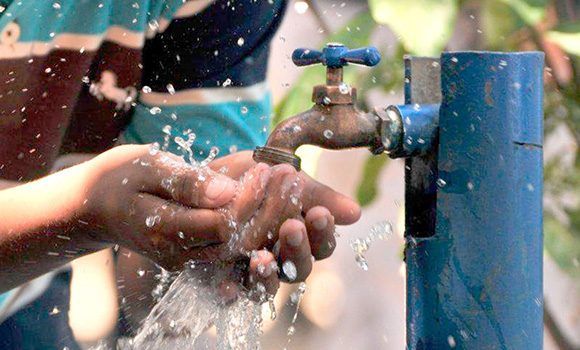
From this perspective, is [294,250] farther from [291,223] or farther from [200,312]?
[200,312]

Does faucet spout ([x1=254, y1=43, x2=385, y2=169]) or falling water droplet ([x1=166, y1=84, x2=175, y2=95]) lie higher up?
faucet spout ([x1=254, y1=43, x2=385, y2=169])

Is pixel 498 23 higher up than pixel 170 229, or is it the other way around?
pixel 170 229

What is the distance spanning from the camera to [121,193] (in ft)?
4.07

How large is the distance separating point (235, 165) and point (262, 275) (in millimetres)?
275

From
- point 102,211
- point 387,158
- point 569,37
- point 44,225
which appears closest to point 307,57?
point 102,211

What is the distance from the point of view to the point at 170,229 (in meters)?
1.19

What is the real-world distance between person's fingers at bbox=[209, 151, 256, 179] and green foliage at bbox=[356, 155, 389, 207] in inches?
55.4

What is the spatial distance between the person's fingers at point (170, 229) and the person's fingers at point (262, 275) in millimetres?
48

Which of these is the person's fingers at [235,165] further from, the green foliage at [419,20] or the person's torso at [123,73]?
the green foliage at [419,20]

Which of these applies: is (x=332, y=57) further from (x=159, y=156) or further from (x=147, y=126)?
(x=147, y=126)

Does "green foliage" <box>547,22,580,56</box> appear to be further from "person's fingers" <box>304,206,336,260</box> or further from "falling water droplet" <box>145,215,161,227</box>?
"falling water droplet" <box>145,215,161,227</box>

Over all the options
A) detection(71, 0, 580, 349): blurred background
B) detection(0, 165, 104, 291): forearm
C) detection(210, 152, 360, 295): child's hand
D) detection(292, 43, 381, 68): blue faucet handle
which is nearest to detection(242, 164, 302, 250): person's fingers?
detection(210, 152, 360, 295): child's hand

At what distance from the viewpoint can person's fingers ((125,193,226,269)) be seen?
1159 mm

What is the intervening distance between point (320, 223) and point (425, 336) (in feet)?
0.56
